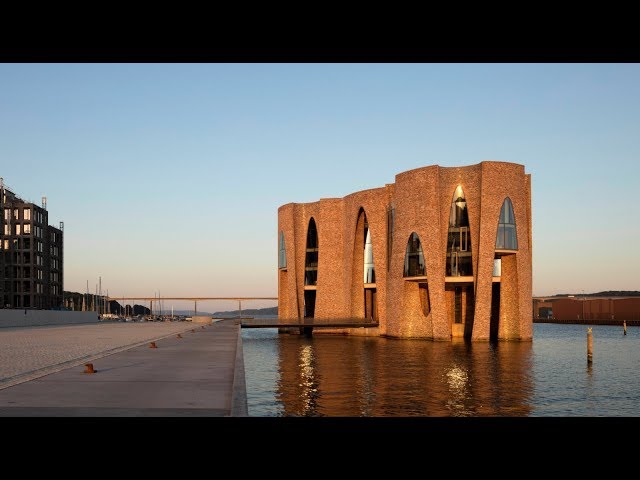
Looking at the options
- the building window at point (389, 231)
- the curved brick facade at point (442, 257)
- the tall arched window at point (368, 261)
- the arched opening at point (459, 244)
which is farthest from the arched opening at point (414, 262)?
the tall arched window at point (368, 261)

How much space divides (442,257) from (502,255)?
5.77 meters

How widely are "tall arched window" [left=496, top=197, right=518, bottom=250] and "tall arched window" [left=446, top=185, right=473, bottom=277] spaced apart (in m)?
2.86

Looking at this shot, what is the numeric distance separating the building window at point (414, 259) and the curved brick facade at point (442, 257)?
0.48 meters

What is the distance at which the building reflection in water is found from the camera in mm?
23953

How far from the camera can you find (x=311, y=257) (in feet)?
294

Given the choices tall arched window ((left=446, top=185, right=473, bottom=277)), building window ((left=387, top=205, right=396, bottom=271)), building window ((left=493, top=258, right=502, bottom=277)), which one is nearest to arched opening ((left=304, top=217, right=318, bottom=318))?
building window ((left=387, top=205, right=396, bottom=271))

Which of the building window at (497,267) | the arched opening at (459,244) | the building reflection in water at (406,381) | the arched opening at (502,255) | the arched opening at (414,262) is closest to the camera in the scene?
the building reflection in water at (406,381)

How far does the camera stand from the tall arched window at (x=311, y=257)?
89375 mm

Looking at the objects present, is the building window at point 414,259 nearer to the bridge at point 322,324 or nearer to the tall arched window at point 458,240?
the tall arched window at point 458,240

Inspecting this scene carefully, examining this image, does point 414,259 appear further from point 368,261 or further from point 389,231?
point 368,261

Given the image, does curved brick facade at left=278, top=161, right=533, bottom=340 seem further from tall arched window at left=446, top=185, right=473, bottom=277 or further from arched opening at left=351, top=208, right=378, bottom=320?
tall arched window at left=446, top=185, right=473, bottom=277
